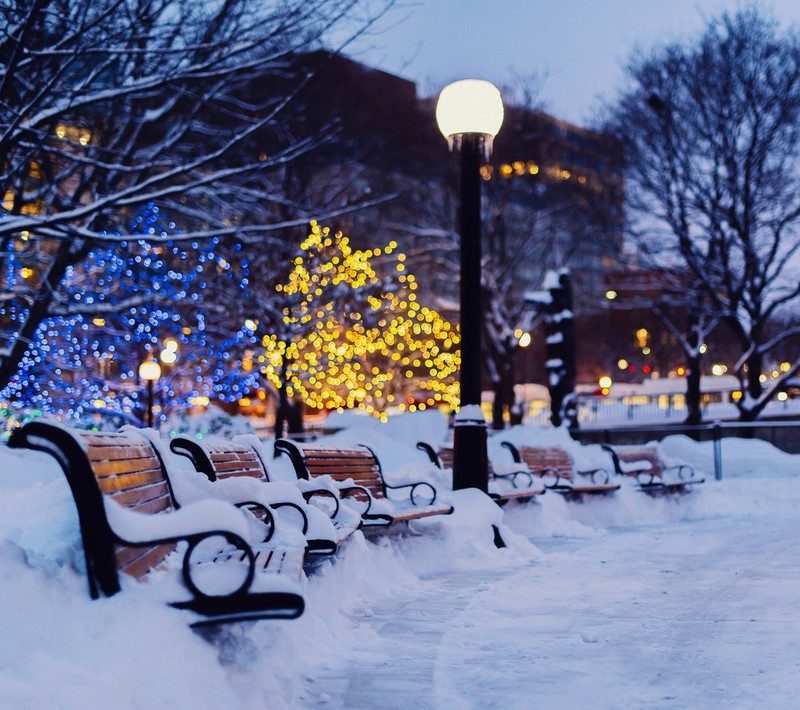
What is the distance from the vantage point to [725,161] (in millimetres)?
29562

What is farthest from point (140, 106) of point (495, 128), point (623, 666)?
point (623, 666)

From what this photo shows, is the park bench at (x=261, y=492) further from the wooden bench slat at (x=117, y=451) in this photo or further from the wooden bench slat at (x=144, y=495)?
the wooden bench slat at (x=117, y=451)

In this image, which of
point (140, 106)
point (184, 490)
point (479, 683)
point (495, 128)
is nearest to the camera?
point (479, 683)

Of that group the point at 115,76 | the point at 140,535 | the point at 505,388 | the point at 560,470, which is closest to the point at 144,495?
the point at 140,535

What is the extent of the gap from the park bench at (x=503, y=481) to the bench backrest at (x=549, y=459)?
3.62 ft

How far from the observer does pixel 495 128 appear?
9.96m

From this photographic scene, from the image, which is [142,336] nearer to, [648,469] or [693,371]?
[648,469]

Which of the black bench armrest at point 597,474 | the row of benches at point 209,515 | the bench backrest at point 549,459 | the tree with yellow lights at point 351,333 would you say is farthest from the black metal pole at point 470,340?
the tree with yellow lights at point 351,333

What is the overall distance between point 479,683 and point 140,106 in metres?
15.0

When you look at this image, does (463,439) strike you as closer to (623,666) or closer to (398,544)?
(398,544)

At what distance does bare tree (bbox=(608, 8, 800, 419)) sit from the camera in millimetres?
28938

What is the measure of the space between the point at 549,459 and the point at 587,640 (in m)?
9.17

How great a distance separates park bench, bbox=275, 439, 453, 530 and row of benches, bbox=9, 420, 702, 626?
0.02 m

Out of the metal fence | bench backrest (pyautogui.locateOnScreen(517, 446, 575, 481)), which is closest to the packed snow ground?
bench backrest (pyautogui.locateOnScreen(517, 446, 575, 481))
